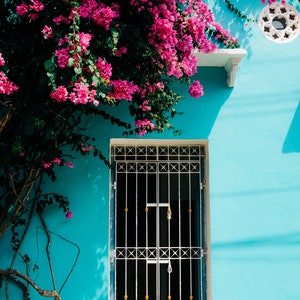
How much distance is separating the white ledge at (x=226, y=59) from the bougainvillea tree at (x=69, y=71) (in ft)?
0.50

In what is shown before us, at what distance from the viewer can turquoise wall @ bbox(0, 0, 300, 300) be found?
5.98m

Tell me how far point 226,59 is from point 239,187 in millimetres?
1289

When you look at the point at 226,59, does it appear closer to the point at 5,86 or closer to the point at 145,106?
the point at 145,106

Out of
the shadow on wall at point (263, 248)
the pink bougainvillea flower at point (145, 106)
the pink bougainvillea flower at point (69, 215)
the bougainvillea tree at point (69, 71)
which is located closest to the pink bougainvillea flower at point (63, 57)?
the bougainvillea tree at point (69, 71)

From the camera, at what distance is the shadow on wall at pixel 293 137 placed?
6.23 m

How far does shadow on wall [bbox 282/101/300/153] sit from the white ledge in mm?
734

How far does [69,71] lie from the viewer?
15.3 feet

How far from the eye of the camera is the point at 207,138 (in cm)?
621

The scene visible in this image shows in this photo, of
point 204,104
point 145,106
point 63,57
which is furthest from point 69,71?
point 204,104

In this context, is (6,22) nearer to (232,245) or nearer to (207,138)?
(207,138)

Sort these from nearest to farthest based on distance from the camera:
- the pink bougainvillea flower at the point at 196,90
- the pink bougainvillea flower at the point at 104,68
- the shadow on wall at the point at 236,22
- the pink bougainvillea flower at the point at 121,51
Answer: the pink bougainvillea flower at the point at 104,68 → the pink bougainvillea flower at the point at 121,51 → the pink bougainvillea flower at the point at 196,90 → the shadow on wall at the point at 236,22

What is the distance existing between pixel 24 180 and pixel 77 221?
2.28ft

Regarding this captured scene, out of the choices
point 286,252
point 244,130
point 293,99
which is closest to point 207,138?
point 244,130

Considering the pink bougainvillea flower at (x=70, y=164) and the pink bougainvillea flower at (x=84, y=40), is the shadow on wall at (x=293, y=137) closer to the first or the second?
the pink bougainvillea flower at (x=70, y=164)
